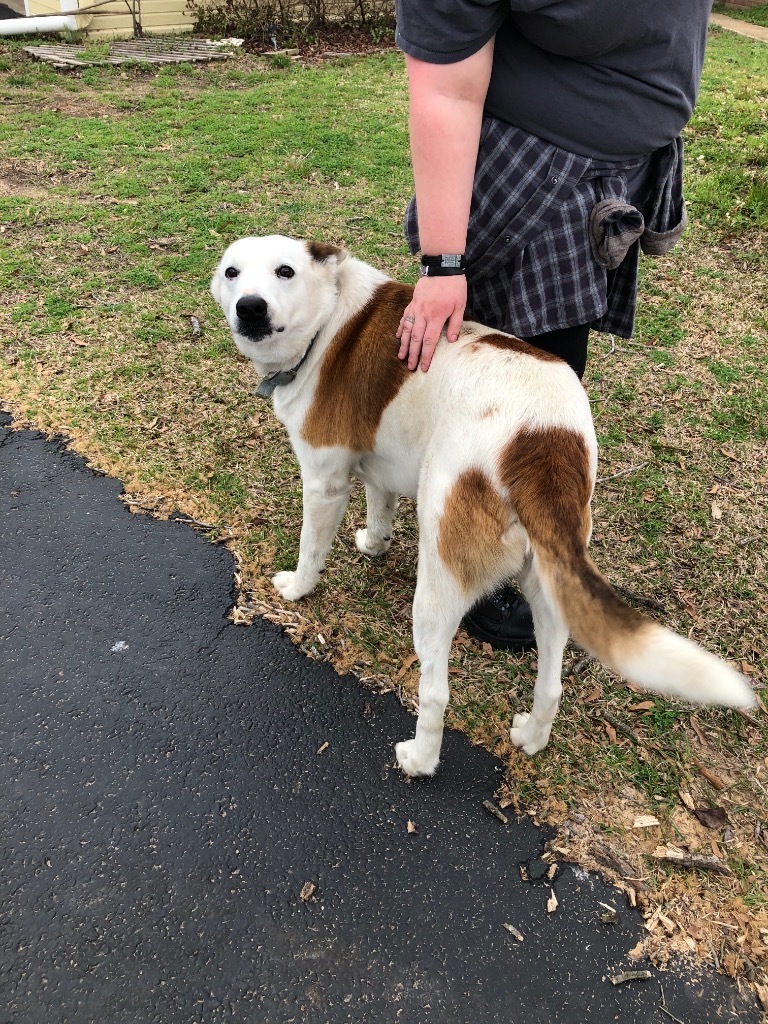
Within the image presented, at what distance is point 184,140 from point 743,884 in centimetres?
818

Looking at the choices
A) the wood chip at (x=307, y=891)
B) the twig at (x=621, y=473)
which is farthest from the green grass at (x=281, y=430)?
the wood chip at (x=307, y=891)

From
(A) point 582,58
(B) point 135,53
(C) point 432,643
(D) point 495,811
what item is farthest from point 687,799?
(B) point 135,53

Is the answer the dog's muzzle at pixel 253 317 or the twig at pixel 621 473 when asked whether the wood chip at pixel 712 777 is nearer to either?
the twig at pixel 621 473

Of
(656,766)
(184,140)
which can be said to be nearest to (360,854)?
(656,766)

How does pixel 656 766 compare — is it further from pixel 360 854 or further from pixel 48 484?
pixel 48 484

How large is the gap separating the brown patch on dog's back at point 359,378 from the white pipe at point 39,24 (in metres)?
11.2

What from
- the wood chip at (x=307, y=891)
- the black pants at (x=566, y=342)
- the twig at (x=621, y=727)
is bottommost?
the wood chip at (x=307, y=891)

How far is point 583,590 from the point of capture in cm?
180

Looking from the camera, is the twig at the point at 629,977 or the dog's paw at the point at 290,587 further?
the dog's paw at the point at 290,587

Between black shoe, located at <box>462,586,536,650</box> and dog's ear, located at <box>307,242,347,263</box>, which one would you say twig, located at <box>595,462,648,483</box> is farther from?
dog's ear, located at <box>307,242,347,263</box>

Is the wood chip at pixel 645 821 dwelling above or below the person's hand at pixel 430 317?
below

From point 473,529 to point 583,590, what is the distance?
0.41m

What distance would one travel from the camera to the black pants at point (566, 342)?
246 cm

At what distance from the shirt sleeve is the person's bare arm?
0.03 m
